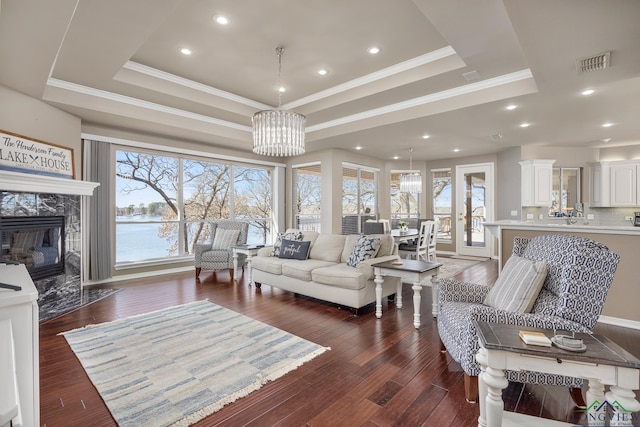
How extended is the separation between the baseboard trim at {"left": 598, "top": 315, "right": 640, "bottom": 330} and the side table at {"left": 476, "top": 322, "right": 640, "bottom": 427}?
106 inches

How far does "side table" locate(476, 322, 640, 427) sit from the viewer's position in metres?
1.29

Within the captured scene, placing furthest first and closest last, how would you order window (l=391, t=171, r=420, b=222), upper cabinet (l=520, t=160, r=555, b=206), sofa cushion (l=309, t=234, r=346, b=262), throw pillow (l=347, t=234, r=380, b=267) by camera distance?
window (l=391, t=171, r=420, b=222) < upper cabinet (l=520, t=160, r=555, b=206) < sofa cushion (l=309, t=234, r=346, b=262) < throw pillow (l=347, t=234, r=380, b=267)

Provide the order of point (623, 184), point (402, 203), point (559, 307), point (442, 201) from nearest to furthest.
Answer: point (559, 307) < point (623, 184) < point (442, 201) < point (402, 203)

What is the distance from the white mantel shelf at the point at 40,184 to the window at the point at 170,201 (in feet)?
4.29

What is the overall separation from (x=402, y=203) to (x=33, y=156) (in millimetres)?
8273

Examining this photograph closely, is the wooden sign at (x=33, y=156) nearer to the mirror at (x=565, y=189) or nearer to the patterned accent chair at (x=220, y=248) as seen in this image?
the patterned accent chair at (x=220, y=248)

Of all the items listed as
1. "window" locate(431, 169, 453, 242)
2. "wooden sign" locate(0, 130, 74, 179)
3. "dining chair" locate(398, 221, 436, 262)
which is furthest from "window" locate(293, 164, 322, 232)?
"wooden sign" locate(0, 130, 74, 179)

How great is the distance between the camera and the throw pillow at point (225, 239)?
588cm

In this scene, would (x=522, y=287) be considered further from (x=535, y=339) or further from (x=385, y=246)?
(x=385, y=246)

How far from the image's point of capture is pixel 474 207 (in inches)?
329

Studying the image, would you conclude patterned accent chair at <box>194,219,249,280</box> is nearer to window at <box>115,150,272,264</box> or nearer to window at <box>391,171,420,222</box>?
window at <box>115,150,272,264</box>

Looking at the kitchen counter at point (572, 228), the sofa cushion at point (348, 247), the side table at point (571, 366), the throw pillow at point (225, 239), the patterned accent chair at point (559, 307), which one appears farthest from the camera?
the throw pillow at point (225, 239)

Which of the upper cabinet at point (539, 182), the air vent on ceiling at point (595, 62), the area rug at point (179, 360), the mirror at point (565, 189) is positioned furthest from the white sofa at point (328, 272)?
the mirror at point (565, 189)

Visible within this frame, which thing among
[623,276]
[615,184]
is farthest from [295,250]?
[615,184]
